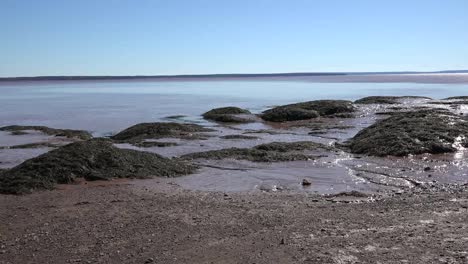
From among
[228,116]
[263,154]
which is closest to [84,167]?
[263,154]

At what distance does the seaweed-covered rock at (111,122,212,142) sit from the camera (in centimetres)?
2047

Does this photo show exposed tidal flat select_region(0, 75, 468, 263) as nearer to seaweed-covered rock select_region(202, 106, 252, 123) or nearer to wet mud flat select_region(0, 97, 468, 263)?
wet mud flat select_region(0, 97, 468, 263)

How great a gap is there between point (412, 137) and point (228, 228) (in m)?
10.0

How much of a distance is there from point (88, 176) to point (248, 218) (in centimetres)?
501

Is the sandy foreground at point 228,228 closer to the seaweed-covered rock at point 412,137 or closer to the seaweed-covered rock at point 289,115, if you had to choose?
the seaweed-covered rock at point 412,137

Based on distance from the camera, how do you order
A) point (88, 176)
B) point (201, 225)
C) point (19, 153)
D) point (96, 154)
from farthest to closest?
point (19, 153) → point (96, 154) → point (88, 176) → point (201, 225)

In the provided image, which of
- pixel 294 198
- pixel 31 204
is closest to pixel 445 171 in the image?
pixel 294 198

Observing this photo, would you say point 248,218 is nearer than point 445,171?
Yes

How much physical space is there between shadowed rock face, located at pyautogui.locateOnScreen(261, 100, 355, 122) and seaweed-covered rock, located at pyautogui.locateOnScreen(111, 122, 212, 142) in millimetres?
7747

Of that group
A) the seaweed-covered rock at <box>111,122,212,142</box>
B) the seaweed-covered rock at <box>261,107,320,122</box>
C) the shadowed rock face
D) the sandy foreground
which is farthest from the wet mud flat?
the shadowed rock face

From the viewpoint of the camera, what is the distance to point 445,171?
12641 millimetres

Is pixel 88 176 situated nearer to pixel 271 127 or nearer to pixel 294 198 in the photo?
pixel 294 198

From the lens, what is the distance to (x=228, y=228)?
807 cm

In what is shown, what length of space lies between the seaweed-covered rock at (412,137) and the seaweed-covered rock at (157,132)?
23.3 feet
